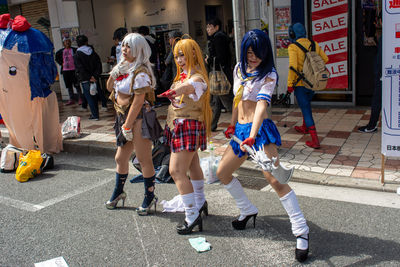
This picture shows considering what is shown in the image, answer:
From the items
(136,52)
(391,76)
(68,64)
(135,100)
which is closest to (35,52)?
(136,52)

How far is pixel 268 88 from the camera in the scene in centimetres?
315

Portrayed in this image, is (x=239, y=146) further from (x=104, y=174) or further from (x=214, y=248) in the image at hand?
(x=104, y=174)

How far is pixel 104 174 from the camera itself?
568 cm

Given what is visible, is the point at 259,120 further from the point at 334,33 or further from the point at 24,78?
the point at 334,33

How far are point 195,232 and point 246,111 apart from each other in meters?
1.26

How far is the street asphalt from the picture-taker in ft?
10.8

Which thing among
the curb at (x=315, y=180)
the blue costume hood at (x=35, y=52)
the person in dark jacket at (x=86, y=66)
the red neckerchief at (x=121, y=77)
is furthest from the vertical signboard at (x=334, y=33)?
the red neckerchief at (x=121, y=77)

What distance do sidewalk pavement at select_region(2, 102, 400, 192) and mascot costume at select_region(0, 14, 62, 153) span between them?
1.02 m

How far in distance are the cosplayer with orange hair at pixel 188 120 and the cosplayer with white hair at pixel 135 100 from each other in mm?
299

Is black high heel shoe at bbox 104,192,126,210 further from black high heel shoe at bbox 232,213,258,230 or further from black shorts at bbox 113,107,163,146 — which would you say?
black high heel shoe at bbox 232,213,258,230

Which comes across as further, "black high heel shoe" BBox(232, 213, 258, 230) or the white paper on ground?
"black high heel shoe" BBox(232, 213, 258, 230)

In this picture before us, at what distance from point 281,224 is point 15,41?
15.1 ft

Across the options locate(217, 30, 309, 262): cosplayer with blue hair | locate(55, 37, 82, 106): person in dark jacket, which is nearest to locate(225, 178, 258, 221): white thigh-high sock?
locate(217, 30, 309, 262): cosplayer with blue hair

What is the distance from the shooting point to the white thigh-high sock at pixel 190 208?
3632mm
